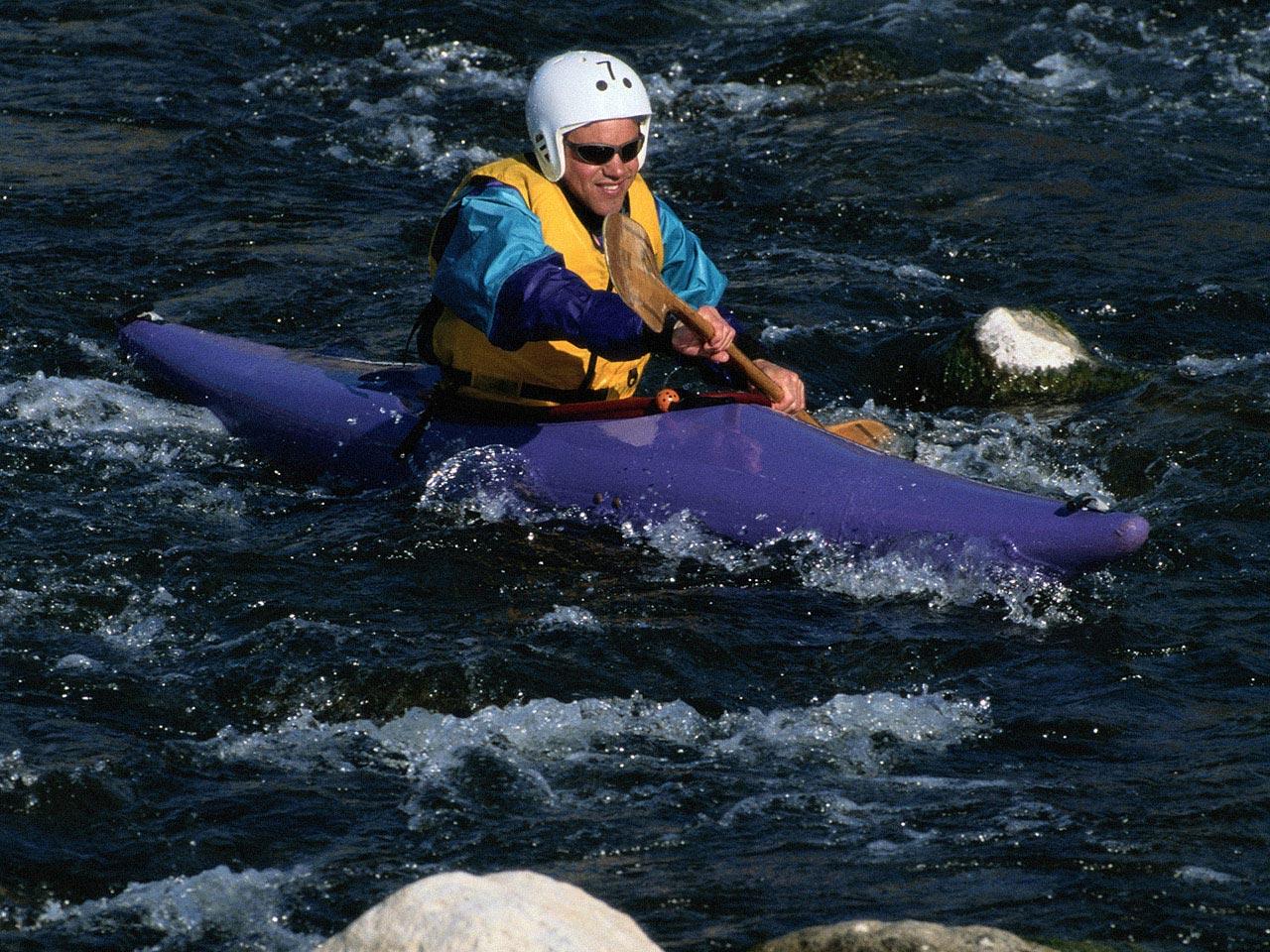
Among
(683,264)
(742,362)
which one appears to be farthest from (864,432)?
(683,264)

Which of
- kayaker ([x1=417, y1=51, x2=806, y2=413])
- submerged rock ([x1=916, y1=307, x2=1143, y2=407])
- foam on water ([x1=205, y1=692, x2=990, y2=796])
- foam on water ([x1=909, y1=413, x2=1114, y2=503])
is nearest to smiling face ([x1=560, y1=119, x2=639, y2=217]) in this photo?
kayaker ([x1=417, y1=51, x2=806, y2=413])

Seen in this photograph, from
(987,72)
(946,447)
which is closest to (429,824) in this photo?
(946,447)

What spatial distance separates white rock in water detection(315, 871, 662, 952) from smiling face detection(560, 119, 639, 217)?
2.73m

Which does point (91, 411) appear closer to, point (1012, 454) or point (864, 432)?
point (864, 432)

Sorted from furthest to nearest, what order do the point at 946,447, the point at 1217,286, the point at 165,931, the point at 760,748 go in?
the point at 1217,286 < the point at 946,447 < the point at 760,748 < the point at 165,931

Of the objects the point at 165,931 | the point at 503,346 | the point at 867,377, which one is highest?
the point at 503,346

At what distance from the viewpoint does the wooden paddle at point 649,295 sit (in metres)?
4.50

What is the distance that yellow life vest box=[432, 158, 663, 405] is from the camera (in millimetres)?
4934

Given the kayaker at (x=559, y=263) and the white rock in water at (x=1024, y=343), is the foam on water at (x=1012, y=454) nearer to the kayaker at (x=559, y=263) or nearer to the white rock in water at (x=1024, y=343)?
the white rock in water at (x=1024, y=343)

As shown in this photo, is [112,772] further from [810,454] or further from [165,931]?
[810,454]

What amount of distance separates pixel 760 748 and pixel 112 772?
140 centimetres

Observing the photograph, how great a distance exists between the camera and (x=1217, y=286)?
6.96 metres

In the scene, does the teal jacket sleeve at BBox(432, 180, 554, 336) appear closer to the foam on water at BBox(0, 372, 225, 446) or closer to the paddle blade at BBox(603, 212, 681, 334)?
the paddle blade at BBox(603, 212, 681, 334)

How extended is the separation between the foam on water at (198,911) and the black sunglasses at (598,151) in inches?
93.4
